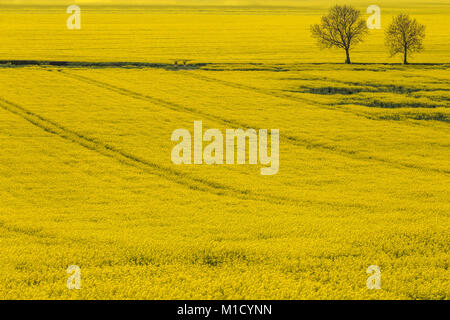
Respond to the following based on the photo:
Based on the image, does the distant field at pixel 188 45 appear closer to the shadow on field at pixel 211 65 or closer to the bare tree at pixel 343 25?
the bare tree at pixel 343 25

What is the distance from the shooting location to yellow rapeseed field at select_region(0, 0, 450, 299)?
11.1m

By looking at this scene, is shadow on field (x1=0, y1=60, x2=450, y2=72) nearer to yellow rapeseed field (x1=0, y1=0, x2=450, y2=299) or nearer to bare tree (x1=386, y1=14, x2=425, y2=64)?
bare tree (x1=386, y1=14, x2=425, y2=64)

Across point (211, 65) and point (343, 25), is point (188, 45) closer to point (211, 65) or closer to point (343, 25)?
A: point (211, 65)

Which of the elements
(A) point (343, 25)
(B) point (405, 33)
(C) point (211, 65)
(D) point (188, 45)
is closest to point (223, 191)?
(C) point (211, 65)

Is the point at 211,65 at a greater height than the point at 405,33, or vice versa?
the point at 405,33

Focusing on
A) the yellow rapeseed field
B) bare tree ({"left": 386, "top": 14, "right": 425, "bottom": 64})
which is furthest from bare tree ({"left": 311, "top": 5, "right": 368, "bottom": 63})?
the yellow rapeseed field

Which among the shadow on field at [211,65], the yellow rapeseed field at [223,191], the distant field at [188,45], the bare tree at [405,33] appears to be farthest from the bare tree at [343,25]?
the yellow rapeseed field at [223,191]

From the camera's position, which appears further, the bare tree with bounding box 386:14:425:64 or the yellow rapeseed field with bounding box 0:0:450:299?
the bare tree with bounding box 386:14:425:64

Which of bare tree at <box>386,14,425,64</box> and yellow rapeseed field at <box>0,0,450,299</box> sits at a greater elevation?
bare tree at <box>386,14,425,64</box>

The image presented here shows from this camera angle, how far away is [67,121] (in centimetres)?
2861

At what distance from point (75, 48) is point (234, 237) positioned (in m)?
→ 59.1

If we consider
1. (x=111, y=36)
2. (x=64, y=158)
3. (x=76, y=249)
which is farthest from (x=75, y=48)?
(x=76, y=249)

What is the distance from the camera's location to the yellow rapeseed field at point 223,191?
36.4 ft

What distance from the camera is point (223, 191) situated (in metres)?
17.9
